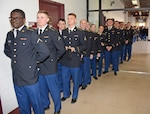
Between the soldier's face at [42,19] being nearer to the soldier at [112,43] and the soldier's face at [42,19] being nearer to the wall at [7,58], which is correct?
the wall at [7,58]

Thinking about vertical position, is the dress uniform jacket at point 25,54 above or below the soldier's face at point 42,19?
below

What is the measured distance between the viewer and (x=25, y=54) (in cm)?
196

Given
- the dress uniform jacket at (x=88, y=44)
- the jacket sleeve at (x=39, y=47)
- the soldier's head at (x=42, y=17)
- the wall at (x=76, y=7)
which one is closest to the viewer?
the jacket sleeve at (x=39, y=47)

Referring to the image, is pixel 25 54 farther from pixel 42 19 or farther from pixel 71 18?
pixel 71 18

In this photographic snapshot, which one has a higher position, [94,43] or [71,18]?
[71,18]

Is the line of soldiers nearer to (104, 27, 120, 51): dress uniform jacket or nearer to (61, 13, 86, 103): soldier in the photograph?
(61, 13, 86, 103): soldier

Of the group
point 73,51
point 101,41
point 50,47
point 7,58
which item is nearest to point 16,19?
point 50,47

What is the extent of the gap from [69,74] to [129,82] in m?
1.91

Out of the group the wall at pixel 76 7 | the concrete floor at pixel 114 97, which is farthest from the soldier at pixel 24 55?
the wall at pixel 76 7

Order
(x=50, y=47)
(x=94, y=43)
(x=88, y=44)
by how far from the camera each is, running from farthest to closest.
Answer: (x=94, y=43) → (x=88, y=44) → (x=50, y=47)

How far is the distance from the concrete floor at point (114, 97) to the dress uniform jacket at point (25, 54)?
1.05 metres

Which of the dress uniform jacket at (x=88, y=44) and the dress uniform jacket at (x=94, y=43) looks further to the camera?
the dress uniform jacket at (x=94, y=43)

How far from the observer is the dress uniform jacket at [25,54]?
196 centimetres

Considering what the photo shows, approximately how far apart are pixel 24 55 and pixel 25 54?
2 cm
